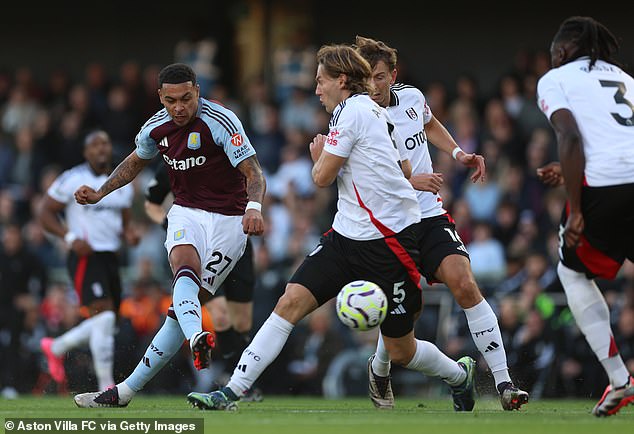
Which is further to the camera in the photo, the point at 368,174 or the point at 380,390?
the point at 380,390

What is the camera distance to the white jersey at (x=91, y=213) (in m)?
13.3

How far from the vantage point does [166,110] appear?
31.6 feet

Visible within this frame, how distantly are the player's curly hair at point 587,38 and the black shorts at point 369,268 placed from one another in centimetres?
169

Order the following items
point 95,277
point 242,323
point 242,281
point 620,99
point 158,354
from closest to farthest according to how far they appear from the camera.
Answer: point 620,99
point 158,354
point 242,281
point 242,323
point 95,277

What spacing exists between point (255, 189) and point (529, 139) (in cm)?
906

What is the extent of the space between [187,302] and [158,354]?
0.54m

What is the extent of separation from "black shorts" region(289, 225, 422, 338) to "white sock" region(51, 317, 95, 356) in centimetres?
508

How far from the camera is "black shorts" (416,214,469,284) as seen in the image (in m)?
9.28

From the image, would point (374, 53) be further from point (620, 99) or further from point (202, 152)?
point (620, 99)

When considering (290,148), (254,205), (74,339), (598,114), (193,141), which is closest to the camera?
(598,114)

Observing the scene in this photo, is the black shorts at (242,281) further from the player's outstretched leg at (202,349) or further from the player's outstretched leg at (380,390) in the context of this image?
the player's outstretched leg at (202,349)

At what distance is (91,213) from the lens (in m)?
13.3

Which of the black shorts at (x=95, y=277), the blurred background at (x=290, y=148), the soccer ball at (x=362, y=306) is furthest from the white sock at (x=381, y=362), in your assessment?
the black shorts at (x=95, y=277)

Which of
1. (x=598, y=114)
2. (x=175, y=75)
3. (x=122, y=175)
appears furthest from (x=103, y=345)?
(x=598, y=114)
